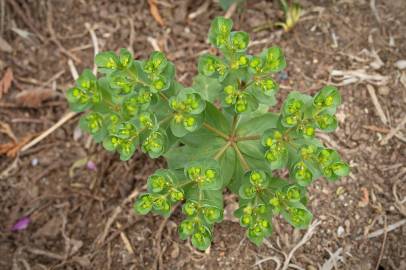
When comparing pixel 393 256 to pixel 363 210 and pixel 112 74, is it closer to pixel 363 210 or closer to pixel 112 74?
pixel 363 210

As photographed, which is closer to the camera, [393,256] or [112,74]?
[112,74]

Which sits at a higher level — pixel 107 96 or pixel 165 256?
pixel 107 96

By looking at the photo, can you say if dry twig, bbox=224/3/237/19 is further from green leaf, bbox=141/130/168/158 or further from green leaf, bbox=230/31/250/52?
green leaf, bbox=141/130/168/158

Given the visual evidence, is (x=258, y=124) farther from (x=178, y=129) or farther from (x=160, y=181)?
(x=160, y=181)

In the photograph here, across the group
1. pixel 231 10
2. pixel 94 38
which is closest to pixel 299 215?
pixel 231 10

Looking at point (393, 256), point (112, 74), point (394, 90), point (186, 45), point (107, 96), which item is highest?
point (112, 74)

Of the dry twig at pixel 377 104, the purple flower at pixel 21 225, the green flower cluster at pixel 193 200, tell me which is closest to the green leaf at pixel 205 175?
the green flower cluster at pixel 193 200

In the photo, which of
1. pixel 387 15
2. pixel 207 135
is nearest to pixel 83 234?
pixel 207 135
